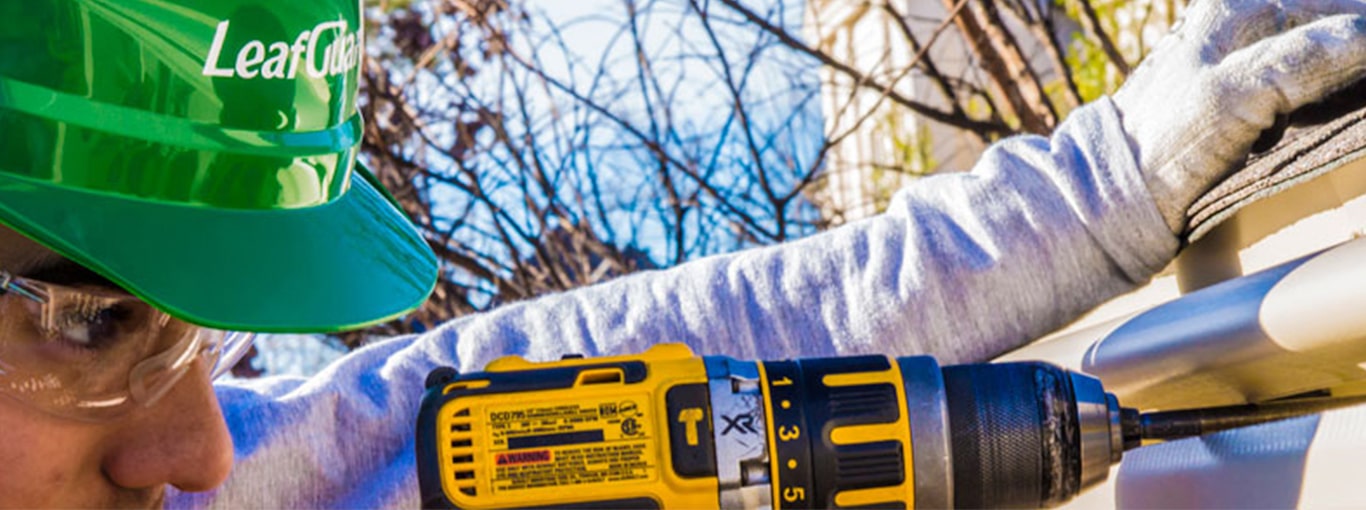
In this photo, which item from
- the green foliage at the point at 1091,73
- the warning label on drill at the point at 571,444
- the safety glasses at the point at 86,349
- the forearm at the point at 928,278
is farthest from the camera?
the green foliage at the point at 1091,73

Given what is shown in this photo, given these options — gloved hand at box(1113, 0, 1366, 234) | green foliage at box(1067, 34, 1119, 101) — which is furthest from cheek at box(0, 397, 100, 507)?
green foliage at box(1067, 34, 1119, 101)

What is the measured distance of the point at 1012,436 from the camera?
1.29 metres

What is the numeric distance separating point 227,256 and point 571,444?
356mm

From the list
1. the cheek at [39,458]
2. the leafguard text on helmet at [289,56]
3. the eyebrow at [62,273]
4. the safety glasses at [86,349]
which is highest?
the leafguard text on helmet at [289,56]

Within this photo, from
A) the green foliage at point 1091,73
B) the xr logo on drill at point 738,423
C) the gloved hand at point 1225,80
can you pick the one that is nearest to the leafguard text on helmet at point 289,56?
the xr logo on drill at point 738,423

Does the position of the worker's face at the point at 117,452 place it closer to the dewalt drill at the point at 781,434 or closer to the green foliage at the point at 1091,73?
the dewalt drill at the point at 781,434

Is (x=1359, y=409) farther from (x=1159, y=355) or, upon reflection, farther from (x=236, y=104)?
(x=236, y=104)

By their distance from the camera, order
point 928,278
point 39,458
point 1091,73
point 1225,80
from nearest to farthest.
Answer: point 39,458 < point 1225,80 < point 928,278 < point 1091,73

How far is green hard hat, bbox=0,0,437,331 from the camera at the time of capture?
1.13 metres

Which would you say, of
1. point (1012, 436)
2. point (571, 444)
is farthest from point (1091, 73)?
point (571, 444)

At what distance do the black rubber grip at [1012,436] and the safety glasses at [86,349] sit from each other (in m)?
0.74

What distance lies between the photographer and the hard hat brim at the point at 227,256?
113 centimetres

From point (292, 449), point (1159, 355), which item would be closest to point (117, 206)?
point (292, 449)

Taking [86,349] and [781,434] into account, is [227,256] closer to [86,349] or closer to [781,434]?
[86,349]
